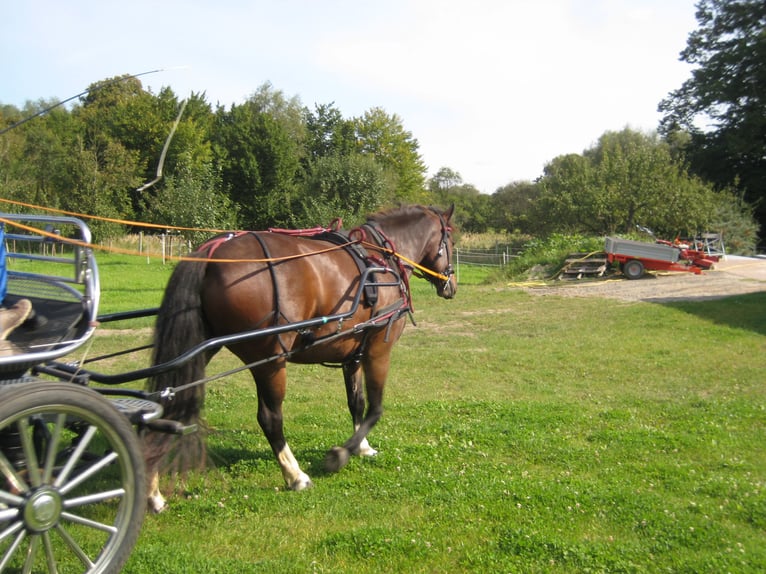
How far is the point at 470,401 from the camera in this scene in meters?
7.54

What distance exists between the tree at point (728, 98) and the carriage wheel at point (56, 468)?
27.2 m

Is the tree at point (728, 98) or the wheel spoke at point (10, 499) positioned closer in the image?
the wheel spoke at point (10, 499)

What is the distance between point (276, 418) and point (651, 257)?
22482 millimetres

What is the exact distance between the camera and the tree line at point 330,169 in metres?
22.8

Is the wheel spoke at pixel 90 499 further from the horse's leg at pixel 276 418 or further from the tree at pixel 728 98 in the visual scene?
the tree at pixel 728 98

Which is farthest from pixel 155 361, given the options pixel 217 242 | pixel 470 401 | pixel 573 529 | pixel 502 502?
pixel 470 401

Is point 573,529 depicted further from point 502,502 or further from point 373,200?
point 373,200

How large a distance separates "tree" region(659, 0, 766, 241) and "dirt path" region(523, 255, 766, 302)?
680 centimetres

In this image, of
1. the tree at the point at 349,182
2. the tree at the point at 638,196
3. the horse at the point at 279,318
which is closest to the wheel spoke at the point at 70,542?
the horse at the point at 279,318

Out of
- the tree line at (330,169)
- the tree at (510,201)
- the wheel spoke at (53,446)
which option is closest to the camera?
the wheel spoke at (53,446)

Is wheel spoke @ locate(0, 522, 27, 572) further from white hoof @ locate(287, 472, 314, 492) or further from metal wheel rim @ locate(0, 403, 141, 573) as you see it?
white hoof @ locate(287, 472, 314, 492)

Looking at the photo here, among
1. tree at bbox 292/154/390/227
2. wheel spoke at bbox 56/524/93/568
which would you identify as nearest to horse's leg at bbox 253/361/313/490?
wheel spoke at bbox 56/524/93/568

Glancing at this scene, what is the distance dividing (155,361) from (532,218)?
124 feet

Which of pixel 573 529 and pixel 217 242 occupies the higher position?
pixel 217 242
